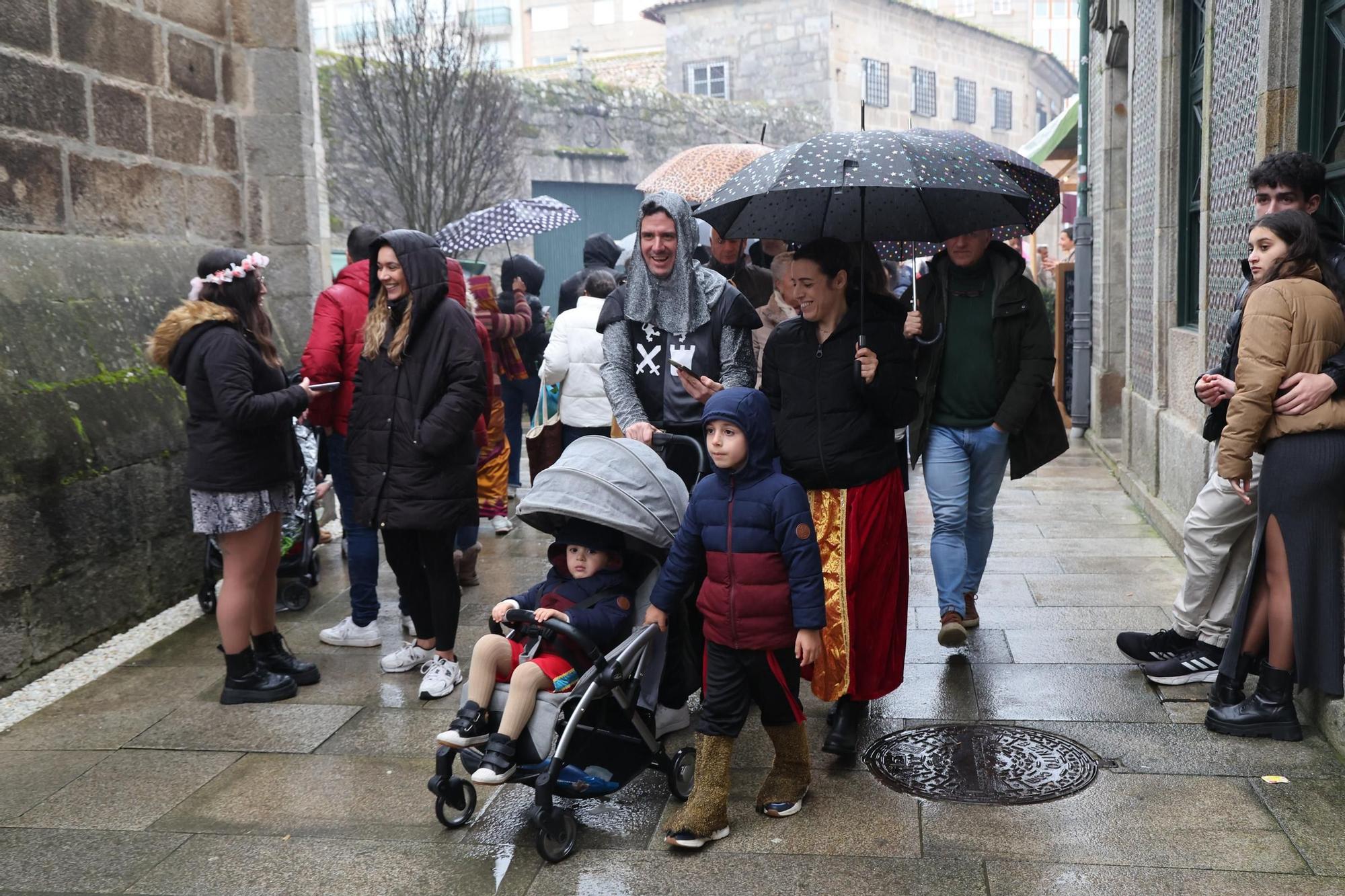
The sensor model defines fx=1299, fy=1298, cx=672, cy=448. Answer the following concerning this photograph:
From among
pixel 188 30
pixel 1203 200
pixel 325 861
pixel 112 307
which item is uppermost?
pixel 188 30

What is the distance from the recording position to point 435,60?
1661cm

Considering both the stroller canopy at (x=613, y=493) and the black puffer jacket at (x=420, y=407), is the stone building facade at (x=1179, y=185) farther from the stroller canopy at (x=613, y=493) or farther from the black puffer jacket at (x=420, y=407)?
the black puffer jacket at (x=420, y=407)

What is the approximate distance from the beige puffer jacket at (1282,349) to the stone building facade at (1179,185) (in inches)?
39.4

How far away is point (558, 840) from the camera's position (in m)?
3.90

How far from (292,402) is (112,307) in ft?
6.57

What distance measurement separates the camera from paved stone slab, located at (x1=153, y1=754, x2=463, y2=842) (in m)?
4.19

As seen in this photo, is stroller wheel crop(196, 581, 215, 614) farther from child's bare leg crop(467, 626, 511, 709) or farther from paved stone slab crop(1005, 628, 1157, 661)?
paved stone slab crop(1005, 628, 1157, 661)

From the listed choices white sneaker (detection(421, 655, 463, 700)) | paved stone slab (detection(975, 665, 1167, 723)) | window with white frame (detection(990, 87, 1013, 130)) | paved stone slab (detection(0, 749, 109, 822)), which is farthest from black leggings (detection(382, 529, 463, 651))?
window with white frame (detection(990, 87, 1013, 130))

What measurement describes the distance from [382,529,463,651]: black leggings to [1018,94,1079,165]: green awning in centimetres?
1233

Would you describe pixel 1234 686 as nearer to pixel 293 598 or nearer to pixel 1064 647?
pixel 1064 647

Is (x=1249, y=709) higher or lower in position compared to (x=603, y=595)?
lower

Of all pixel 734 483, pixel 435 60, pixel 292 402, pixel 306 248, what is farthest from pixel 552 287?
pixel 734 483

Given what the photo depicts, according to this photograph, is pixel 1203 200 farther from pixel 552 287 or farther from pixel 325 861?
pixel 552 287

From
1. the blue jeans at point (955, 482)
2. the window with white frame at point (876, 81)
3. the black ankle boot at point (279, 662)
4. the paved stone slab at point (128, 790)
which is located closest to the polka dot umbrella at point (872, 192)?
the blue jeans at point (955, 482)
